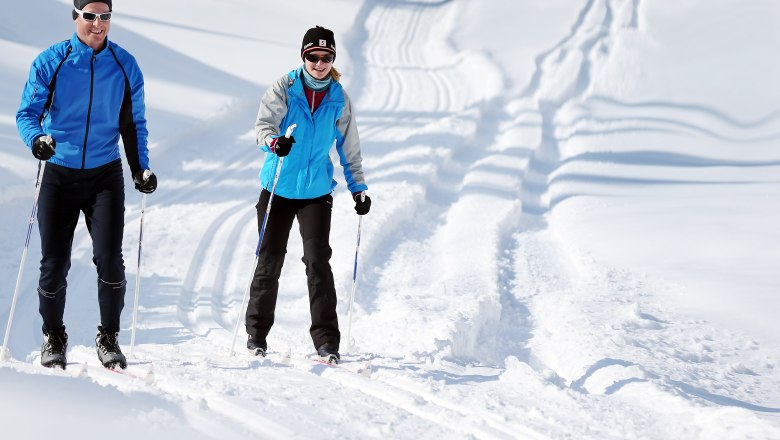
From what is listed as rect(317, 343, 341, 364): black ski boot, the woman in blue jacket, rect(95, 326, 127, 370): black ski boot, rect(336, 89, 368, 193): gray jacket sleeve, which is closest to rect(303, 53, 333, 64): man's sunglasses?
the woman in blue jacket

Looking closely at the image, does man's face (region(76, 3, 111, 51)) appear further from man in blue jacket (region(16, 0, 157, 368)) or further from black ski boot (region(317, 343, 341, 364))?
black ski boot (region(317, 343, 341, 364))

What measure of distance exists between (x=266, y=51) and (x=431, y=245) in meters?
8.95

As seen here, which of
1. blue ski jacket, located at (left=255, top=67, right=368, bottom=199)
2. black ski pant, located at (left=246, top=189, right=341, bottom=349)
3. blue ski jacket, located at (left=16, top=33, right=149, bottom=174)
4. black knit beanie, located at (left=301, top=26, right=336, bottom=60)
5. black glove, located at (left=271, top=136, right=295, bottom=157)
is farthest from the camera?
black ski pant, located at (left=246, top=189, right=341, bottom=349)

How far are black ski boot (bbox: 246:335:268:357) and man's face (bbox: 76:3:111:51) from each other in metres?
2.03

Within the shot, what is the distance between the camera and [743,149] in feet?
42.0

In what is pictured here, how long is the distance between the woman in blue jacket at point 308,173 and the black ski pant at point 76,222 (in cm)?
89

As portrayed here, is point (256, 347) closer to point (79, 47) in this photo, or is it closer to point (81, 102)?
point (81, 102)

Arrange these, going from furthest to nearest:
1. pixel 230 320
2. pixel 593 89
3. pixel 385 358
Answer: pixel 593 89
pixel 230 320
pixel 385 358

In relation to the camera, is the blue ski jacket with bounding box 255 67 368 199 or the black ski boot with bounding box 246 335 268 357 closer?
the blue ski jacket with bounding box 255 67 368 199

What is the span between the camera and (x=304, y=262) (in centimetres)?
503

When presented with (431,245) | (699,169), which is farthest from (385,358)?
(699,169)

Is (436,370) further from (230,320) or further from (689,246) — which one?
(689,246)

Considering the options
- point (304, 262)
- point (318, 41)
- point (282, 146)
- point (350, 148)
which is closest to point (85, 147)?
point (282, 146)

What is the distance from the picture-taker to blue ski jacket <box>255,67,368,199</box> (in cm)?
477
